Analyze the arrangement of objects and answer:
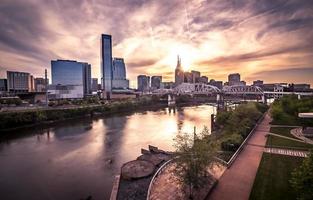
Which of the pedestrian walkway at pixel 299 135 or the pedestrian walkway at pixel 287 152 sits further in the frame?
the pedestrian walkway at pixel 299 135

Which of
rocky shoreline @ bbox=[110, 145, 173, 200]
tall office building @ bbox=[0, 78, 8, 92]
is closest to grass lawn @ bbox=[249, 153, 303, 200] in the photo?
rocky shoreline @ bbox=[110, 145, 173, 200]

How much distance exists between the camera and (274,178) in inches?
719

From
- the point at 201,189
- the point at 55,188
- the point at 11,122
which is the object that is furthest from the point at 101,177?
the point at 11,122

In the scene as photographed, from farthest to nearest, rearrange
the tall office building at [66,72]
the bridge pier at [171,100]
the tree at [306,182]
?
the tall office building at [66,72] < the bridge pier at [171,100] < the tree at [306,182]

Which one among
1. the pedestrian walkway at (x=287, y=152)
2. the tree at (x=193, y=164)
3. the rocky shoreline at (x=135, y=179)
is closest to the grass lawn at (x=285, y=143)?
the pedestrian walkway at (x=287, y=152)

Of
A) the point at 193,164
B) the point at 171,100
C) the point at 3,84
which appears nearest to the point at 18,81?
the point at 3,84

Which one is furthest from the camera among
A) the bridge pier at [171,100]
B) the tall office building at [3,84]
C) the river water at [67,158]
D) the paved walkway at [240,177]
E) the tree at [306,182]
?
the tall office building at [3,84]

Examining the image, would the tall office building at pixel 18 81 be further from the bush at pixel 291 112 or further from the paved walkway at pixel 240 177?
the paved walkway at pixel 240 177

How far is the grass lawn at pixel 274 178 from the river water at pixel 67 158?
47.6ft

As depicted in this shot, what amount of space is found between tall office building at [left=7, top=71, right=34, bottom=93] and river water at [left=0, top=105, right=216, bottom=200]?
13857 cm

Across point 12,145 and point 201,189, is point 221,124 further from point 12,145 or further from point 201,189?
point 12,145

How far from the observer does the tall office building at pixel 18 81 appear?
159750 mm

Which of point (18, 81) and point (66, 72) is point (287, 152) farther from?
point (18, 81)

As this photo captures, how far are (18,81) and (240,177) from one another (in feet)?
626
